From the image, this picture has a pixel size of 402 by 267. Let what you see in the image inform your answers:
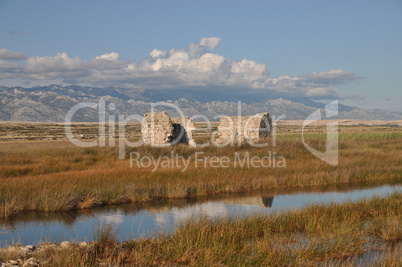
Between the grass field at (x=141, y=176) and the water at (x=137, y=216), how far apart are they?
69 cm

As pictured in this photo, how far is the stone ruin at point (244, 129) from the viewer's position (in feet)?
102

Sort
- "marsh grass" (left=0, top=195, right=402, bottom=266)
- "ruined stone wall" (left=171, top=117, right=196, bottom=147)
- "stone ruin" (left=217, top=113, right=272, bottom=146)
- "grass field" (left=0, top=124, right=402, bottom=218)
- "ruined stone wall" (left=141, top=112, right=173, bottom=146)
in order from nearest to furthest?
"marsh grass" (left=0, top=195, right=402, bottom=266) < "grass field" (left=0, top=124, right=402, bottom=218) < "ruined stone wall" (left=141, top=112, right=173, bottom=146) < "ruined stone wall" (left=171, top=117, right=196, bottom=147) < "stone ruin" (left=217, top=113, right=272, bottom=146)

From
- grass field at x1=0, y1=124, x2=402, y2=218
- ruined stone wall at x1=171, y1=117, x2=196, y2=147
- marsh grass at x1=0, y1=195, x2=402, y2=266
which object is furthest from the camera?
ruined stone wall at x1=171, y1=117, x2=196, y2=147

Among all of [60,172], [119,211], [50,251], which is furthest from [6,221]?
[60,172]

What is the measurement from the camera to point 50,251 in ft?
25.9

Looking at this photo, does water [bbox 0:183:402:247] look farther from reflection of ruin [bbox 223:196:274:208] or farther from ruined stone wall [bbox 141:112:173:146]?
ruined stone wall [bbox 141:112:173:146]

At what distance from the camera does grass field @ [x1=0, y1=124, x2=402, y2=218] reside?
13.9m

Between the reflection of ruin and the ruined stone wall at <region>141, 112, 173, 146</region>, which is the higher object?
the ruined stone wall at <region>141, 112, 173, 146</region>

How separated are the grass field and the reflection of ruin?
1.37m

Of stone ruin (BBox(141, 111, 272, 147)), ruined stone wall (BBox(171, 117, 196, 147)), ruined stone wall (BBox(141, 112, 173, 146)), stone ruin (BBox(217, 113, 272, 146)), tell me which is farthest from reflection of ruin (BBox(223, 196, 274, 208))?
stone ruin (BBox(217, 113, 272, 146))

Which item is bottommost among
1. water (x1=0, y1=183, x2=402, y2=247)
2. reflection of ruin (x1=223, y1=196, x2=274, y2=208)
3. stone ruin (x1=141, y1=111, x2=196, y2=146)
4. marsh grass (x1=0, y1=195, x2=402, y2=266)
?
reflection of ruin (x1=223, y1=196, x2=274, y2=208)

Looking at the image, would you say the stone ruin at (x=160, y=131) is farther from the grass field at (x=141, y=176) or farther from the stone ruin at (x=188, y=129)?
the grass field at (x=141, y=176)

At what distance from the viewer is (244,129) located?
31.5m

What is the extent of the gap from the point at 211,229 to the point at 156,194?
6.18m
